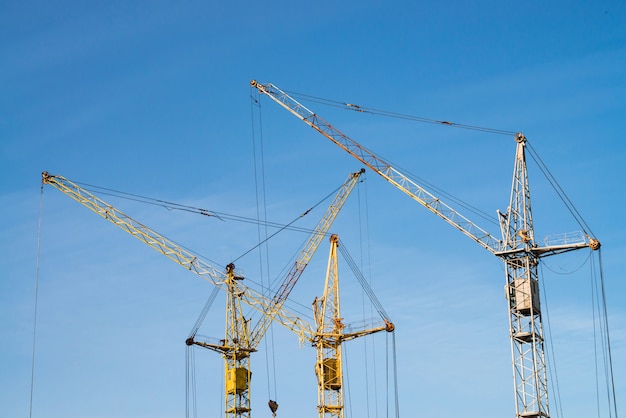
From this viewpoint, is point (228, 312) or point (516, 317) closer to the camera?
point (516, 317)

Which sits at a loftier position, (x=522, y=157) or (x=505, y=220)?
(x=522, y=157)

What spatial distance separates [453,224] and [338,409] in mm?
39876

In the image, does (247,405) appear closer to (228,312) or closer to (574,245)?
(228,312)

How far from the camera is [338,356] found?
166375 mm

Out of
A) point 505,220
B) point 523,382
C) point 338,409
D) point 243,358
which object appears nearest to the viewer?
point 523,382

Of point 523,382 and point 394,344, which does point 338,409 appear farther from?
point 523,382

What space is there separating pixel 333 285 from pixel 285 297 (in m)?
9.42

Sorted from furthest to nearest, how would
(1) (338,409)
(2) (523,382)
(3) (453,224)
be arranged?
(1) (338,409) < (3) (453,224) < (2) (523,382)

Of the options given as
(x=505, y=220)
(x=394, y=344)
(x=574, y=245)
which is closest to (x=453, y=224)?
(x=505, y=220)

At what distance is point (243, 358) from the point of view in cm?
17388

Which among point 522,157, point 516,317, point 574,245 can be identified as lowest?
point 516,317

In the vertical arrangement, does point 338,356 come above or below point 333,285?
below

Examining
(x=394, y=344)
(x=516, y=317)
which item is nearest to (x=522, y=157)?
(x=516, y=317)

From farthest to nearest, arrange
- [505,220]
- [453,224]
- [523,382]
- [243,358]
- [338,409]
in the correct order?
[243,358], [338,409], [453,224], [505,220], [523,382]
